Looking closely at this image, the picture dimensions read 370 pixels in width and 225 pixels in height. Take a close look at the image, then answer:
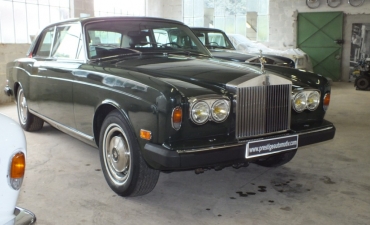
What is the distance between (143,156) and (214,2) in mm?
12392

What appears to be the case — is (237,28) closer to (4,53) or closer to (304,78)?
(4,53)

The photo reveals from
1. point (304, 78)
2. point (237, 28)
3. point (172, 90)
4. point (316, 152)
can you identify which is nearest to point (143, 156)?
point (172, 90)

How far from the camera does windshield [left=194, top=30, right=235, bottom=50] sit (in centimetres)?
792

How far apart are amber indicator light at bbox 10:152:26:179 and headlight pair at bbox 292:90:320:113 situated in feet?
7.39

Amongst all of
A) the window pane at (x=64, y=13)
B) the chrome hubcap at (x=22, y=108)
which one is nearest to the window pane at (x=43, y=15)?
the window pane at (x=64, y=13)

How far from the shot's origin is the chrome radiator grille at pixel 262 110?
292cm

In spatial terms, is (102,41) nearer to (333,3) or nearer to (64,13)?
(64,13)

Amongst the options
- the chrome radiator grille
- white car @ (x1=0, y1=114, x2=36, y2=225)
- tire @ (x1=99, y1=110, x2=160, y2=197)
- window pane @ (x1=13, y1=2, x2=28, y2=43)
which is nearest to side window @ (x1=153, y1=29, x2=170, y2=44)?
tire @ (x1=99, y1=110, x2=160, y2=197)

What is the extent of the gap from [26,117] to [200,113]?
→ 3456 mm

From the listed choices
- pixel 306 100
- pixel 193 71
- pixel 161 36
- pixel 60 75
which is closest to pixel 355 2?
pixel 161 36

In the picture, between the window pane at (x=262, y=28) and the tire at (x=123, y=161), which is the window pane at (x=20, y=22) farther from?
the window pane at (x=262, y=28)

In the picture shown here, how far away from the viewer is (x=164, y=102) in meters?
2.65

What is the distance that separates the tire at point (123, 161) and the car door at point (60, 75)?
2.33 ft

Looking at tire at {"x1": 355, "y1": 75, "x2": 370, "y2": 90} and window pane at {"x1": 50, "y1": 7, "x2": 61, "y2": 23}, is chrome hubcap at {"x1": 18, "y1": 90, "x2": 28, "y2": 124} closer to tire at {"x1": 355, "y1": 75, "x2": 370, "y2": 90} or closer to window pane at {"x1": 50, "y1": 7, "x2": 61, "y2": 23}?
window pane at {"x1": 50, "y1": 7, "x2": 61, "y2": 23}
